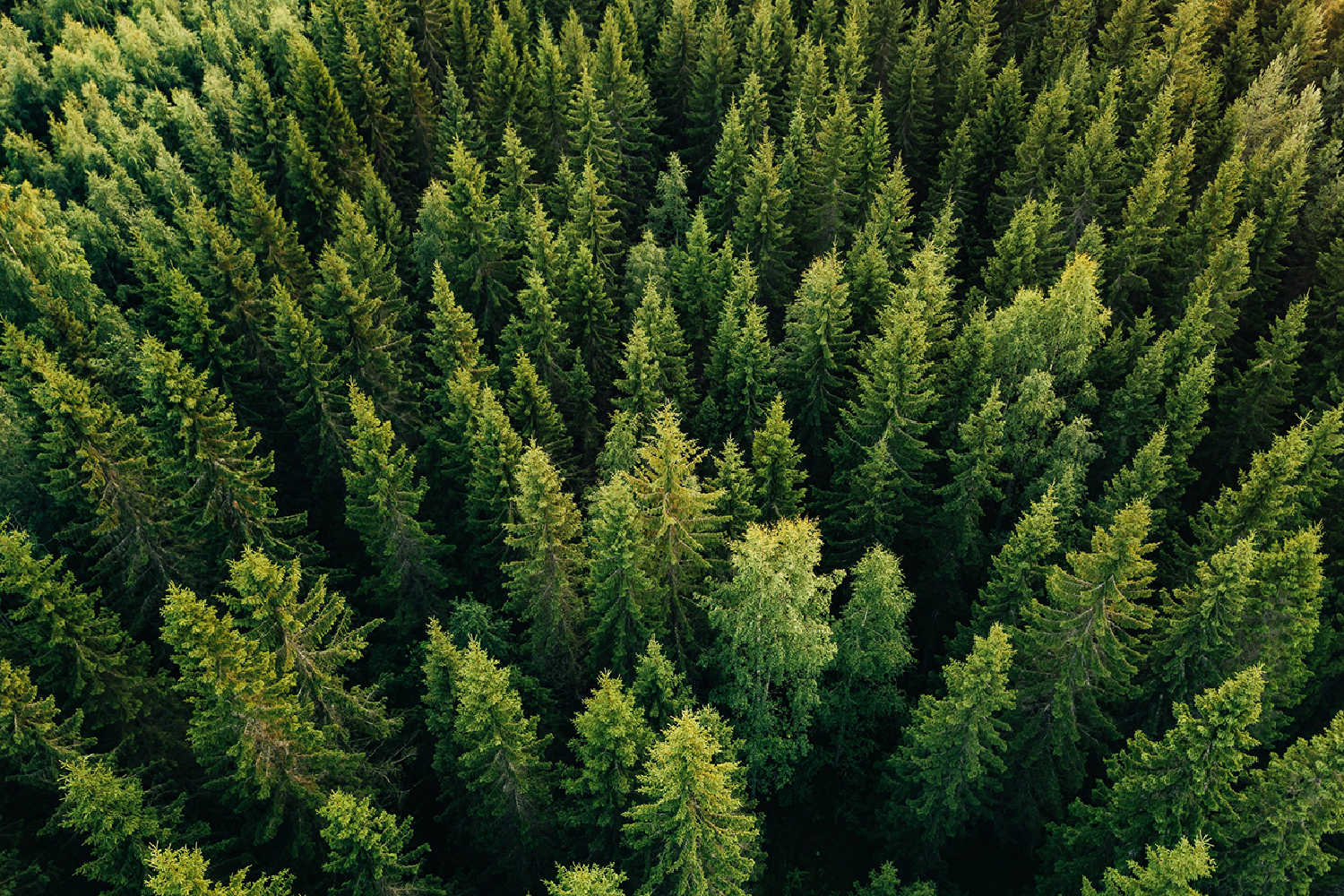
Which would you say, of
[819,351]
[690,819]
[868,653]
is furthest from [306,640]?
[819,351]

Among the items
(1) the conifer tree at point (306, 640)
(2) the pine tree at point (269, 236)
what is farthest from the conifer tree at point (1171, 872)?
(2) the pine tree at point (269, 236)

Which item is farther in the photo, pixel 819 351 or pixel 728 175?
pixel 728 175

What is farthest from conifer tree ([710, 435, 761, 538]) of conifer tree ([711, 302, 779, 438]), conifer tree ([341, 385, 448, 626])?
conifer tree ([341, 385, 448, 626])

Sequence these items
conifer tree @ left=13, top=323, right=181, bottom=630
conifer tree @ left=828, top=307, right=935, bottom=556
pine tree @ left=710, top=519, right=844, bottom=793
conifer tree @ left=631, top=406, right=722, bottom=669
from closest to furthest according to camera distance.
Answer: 1. pine tree @ left=710, top=519, right=844, bottom=793
2. conifer tree @ left=631, top=406, right=722, bottom=669
3. conifer tree @ left=13, top=323, right=181, bottom=630
4. conifer tree @ left=828, top=307, right=935, bottom=556

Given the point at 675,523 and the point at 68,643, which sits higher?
the point at 675,523

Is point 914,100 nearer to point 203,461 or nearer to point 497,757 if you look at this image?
point 203,461

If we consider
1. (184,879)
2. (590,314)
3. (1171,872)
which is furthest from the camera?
(590,314)

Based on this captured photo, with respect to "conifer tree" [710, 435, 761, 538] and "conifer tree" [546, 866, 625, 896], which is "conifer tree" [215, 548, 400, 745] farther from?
"conifer tree" [710, 435, 761, 538]
